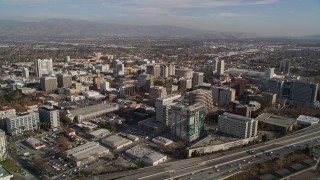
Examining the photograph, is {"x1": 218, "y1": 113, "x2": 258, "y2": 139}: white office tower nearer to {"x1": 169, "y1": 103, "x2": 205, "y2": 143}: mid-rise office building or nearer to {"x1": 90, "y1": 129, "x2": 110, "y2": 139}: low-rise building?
{"x1": 169, "y1": 103, "x2": 205, "y2": 143}: mid-rise office building

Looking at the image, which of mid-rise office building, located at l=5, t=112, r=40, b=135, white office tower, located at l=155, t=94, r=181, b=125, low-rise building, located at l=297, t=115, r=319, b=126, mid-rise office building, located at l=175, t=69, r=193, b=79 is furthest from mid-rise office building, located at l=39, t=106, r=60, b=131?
mid-rise office building, located at l=175, t=69, r=193, b=79

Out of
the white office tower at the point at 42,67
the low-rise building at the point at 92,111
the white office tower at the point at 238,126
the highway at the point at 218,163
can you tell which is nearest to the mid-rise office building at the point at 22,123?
the low-rise building at the point at 92,111

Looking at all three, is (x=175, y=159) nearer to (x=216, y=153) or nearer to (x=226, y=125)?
(x=216, y=153)

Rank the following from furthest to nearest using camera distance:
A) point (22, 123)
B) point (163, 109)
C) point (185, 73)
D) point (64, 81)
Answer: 1. point (185, 73)
2. point (64, 81)
3. point (163, 109)
4. point (22, 123)

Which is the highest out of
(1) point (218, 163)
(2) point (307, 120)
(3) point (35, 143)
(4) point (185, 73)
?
(4) point (185, 73)

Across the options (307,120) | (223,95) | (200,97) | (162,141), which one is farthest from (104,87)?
(307,120)

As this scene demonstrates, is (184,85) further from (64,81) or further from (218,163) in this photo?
(218,163)

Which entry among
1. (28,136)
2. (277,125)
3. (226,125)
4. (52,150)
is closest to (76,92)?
(28,136)
